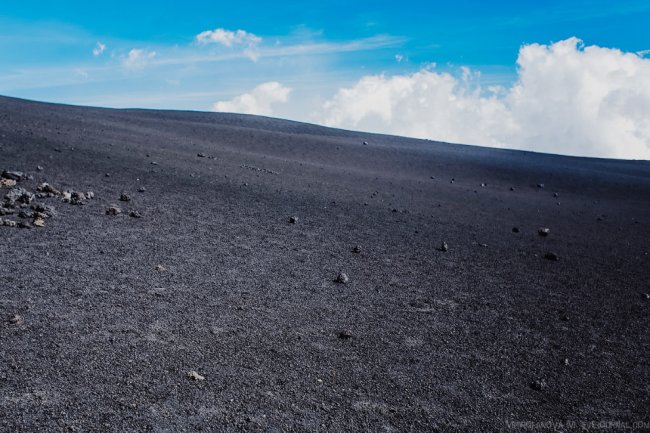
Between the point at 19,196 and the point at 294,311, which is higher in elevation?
the point at 19,196

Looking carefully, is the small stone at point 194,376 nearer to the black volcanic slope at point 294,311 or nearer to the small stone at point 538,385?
the black volcanic slope at point 294,311

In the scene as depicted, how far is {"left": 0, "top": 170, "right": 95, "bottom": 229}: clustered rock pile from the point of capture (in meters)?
7.38

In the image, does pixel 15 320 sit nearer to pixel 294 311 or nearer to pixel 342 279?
pixel 294 311

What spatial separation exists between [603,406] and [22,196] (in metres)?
9.14

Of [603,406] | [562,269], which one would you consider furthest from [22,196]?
[562,269]

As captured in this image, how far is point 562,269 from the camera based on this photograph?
8445 mm

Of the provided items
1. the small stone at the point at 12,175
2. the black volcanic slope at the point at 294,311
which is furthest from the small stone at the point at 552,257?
the small stone at the point at 12,175

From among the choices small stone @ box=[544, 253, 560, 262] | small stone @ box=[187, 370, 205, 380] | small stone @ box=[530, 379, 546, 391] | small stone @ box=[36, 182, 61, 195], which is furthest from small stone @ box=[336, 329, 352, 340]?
small stone @ box=[36, 182, 61, 195]

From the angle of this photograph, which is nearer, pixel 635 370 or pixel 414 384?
pixel 414 384

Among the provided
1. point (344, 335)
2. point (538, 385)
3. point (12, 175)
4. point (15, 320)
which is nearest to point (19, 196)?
point (12, 175)

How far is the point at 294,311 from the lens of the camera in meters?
5.64

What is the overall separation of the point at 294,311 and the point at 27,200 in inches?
225

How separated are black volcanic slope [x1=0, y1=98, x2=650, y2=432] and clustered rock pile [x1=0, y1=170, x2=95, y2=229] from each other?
99mm

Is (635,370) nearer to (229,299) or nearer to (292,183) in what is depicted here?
(229,299)
